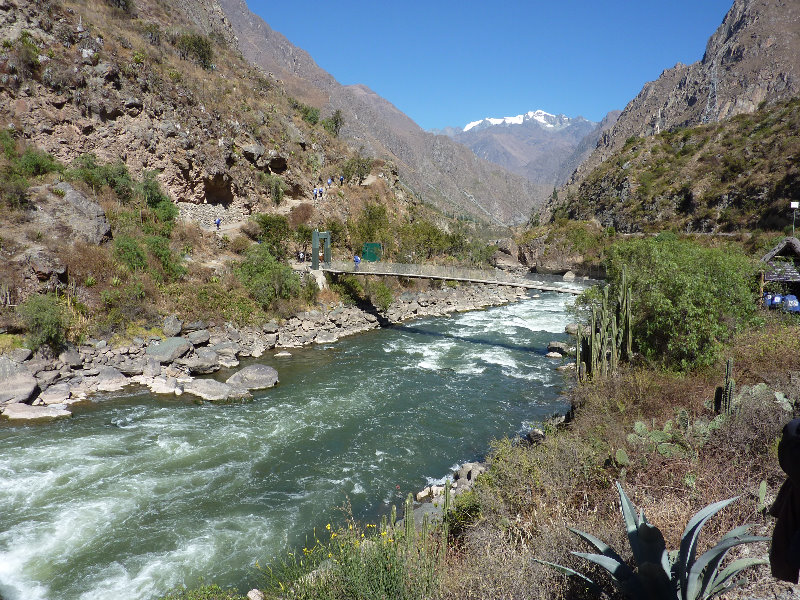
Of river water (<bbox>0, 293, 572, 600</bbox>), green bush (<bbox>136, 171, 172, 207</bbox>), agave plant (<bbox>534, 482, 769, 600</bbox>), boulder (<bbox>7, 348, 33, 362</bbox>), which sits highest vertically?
green bush (<bbox>136, 171, 172, 207</bbox>)

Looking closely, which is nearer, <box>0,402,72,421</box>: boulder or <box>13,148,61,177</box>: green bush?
<box>0,402,72,421</box>: boulder

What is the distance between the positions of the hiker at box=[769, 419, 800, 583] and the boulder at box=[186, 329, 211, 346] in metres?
18.3

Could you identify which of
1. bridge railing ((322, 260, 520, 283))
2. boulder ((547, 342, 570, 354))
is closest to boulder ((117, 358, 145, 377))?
bridge railing ((322, 260, 520, 283))

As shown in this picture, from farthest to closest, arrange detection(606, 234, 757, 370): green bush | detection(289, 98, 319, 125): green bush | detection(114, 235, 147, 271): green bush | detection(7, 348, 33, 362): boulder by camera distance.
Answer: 1. detection(289, 98, 319, 125): green bush
2. detection(114, 235, 147, 271): green bush
3. detection(7, 348, 33, 362): boulder
4. detection(606, 234, 757, 370): green bush

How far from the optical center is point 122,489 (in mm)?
8734

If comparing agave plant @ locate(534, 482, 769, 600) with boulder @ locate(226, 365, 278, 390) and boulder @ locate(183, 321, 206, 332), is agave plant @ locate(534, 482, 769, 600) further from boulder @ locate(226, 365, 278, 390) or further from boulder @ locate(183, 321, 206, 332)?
boulder @ locate(183, 321, 206, 332)

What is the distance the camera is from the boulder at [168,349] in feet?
→ 52.3

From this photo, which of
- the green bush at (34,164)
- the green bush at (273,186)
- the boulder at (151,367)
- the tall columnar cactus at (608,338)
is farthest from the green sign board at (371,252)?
the tall columnar cactus at (608,338)

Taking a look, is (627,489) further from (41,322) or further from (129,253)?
(129,253)

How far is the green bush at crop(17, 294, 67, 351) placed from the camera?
46.3 feet

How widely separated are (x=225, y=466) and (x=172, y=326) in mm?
9669

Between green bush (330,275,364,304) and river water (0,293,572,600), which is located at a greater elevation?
green bush (330,275,364,304)

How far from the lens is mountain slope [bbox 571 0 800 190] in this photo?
295 ft

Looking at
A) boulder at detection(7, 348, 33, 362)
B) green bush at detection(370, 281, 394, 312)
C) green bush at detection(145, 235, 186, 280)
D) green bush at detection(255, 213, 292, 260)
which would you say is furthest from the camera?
green bush at detection(255, 213, 292, 260)
